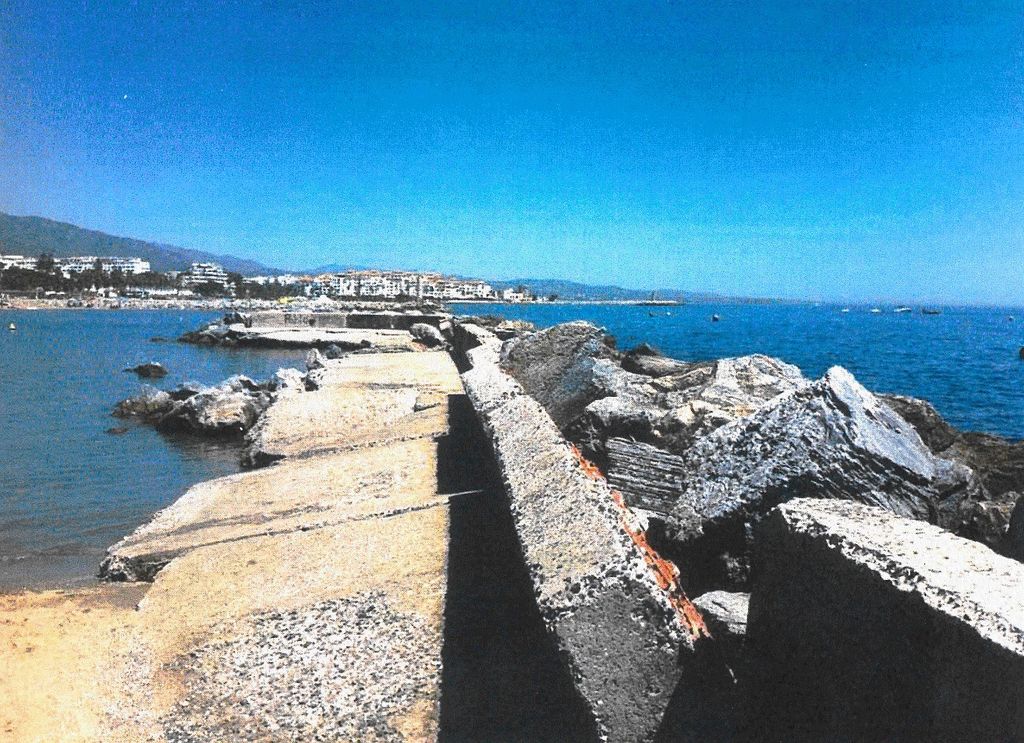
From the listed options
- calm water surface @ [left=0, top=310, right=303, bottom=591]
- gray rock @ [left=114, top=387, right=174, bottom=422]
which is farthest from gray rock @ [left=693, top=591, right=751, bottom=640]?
gray rock @ [left=114, top=387, right=174, bottom=422]

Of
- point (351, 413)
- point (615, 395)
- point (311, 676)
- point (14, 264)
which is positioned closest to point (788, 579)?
point (311, 676)

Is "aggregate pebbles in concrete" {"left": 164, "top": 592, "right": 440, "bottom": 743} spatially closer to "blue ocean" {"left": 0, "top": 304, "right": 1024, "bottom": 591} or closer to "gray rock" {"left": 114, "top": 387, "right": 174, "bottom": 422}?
"blue ocean" {"left": 0, "top": 304, "right": 1024, "bottom": 591}

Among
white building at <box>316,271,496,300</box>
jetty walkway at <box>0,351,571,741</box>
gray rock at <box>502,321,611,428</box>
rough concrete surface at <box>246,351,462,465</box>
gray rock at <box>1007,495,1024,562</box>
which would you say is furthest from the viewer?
white building at <box>316,271,496,300</box>

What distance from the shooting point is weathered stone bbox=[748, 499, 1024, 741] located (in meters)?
1.52

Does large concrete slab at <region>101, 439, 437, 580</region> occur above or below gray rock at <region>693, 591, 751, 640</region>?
below

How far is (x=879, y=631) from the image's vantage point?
72.4 inches

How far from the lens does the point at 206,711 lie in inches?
121

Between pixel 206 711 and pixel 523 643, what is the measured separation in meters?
1.40

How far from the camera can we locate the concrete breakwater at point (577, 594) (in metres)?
1.88

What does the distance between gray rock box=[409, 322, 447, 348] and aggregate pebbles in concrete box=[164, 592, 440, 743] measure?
650 inches

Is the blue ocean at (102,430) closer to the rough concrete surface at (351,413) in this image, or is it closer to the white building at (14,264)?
the rough concrete surface at (351,413)

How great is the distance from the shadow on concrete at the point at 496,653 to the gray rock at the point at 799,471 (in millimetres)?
849

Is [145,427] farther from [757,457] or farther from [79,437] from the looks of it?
[757,457]

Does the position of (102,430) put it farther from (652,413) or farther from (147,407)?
(652,413)
